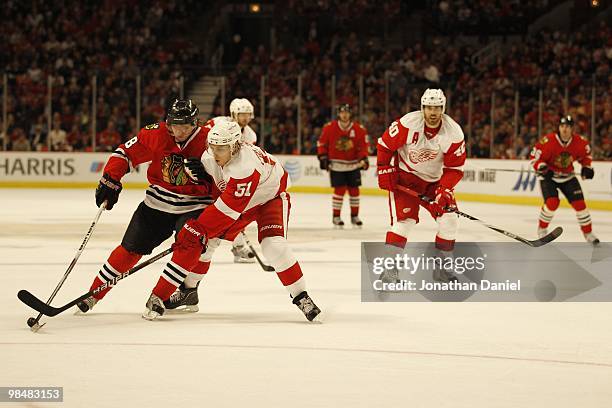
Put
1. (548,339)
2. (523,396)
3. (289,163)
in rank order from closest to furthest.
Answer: (523,396), (548,339), (289,163)

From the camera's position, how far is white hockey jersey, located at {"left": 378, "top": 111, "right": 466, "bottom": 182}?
712cm

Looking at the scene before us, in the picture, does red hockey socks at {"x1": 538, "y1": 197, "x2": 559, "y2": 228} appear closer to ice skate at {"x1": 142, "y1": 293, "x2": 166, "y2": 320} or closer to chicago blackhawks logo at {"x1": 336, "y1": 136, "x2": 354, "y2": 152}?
chicago blackhawks logo at {"x1": 336, "y1": 136, "x2": 354, "y2": 152}

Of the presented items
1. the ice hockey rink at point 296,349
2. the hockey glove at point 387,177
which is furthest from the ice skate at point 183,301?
the hockey glove at point 387,177

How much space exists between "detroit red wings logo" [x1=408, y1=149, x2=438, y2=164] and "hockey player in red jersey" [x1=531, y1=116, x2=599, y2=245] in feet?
10.5

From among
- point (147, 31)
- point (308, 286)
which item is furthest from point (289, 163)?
point (308, 286)

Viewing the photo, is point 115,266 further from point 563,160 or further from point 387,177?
point 563,160

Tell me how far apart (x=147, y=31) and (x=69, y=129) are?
12.6ft

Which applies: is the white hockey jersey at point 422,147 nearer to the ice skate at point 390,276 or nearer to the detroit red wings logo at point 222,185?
the ice skate at point 390,276

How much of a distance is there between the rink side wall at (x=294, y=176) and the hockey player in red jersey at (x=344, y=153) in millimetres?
3701

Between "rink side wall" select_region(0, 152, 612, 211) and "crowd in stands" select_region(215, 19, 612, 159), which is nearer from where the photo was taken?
"rink side wall" select_region(0, 152, 612, 211)

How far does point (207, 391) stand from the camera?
4156mm

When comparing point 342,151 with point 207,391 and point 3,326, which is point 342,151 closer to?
point 3,326

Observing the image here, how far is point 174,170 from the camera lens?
5.91 m

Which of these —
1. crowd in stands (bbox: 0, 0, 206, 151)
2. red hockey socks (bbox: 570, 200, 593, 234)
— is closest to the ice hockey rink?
red hockey socks (bbox: 570, 200, 593, 234)
